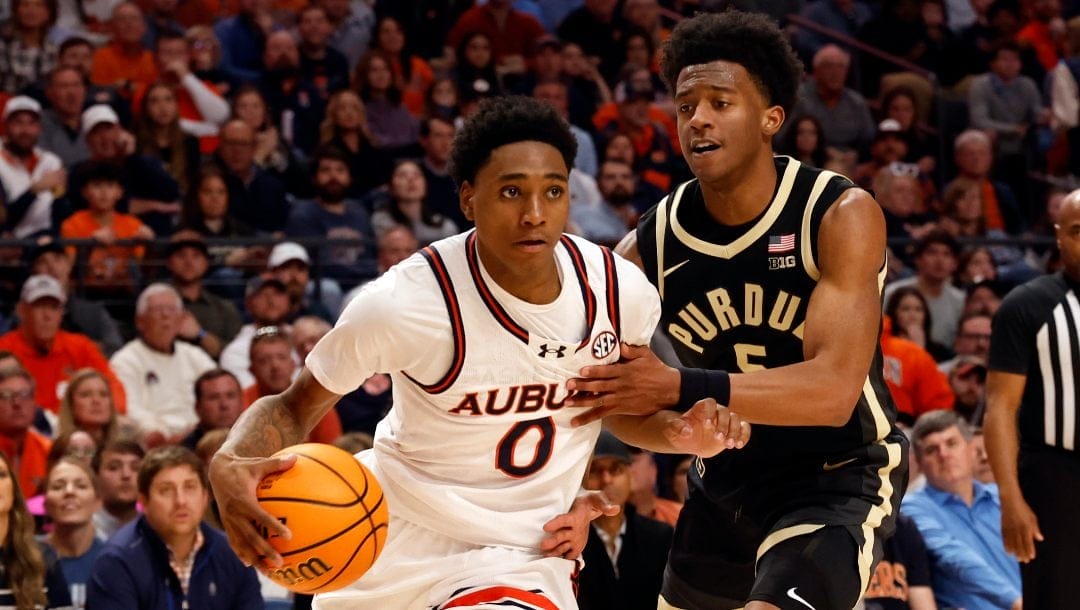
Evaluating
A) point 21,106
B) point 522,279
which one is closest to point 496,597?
point 522,279

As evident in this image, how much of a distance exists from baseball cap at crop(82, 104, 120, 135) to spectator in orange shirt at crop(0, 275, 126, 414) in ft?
5.94

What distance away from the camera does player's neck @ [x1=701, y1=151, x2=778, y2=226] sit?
5141 millimetres

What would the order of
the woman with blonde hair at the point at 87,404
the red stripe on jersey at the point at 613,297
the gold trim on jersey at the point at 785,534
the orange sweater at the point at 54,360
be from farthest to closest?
the orange sweater at the point at 54,360, the woman with blonde hair at the point at 87,404, the gold trim on jersey at the point at 785,534, the red stripe on jersey at the point at 613,297

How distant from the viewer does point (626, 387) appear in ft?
14.9

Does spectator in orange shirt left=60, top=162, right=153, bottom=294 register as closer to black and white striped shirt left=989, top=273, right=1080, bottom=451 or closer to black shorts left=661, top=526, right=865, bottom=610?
black and white striped shirt left=989, top=273, right=1080, bottom=451

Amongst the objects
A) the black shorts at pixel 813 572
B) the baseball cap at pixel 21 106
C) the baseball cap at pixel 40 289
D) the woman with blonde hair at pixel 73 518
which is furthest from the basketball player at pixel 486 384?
the baseball cap at pixel 21 106

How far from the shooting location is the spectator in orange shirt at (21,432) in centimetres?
894

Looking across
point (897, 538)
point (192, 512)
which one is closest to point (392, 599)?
point (192, 512)

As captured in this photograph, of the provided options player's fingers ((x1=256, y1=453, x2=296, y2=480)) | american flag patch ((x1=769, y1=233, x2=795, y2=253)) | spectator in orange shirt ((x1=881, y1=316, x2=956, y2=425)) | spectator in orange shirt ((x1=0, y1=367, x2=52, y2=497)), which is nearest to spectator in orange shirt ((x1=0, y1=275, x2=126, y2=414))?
spectator in orange shirt ((x1=0, y1=367, x2=52, y2=497))

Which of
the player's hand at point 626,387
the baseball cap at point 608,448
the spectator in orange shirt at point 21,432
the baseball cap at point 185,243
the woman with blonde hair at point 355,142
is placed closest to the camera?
the player's hand at point 626,387

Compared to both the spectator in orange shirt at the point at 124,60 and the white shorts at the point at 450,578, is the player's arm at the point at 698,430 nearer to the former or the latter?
the white shorts at the point at 450,578

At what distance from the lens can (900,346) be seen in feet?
34.9

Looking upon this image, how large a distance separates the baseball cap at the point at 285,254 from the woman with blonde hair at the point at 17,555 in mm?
3933

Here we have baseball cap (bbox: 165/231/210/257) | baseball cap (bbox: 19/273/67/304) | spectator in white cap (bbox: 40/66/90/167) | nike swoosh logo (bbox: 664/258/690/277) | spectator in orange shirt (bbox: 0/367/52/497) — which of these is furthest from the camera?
spectator in white cap (bbox: 40/66/90/167)
